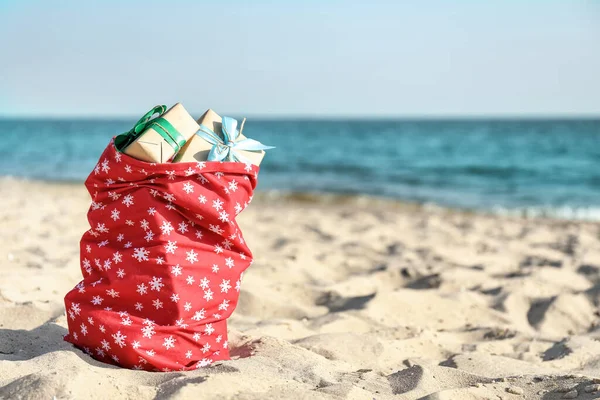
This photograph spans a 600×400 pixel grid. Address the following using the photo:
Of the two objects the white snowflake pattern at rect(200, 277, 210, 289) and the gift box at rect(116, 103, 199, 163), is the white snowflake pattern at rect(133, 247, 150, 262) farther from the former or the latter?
the gift box at rect(116, 103, 199, 163)

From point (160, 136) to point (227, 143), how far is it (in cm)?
27

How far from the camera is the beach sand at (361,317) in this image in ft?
7.54

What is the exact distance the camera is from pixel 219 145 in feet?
7.90

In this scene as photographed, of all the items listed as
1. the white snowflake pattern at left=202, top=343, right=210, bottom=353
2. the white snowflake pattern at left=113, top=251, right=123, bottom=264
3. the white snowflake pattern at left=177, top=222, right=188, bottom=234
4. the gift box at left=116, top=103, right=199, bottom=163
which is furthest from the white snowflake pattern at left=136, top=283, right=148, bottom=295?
the gift box at left=116, top=103, right=199, bottom=163

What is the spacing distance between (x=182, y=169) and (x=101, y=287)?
60cm

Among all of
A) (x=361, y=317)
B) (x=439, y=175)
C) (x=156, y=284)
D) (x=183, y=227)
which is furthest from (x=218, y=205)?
(x=439, y=175)

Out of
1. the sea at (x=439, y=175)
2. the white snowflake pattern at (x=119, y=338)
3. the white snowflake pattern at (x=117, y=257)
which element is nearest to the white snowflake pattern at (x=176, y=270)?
the white snowflake pattern at (x=117, y=257)

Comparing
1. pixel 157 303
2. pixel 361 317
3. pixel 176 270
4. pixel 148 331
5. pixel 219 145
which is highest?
pixel 219 145

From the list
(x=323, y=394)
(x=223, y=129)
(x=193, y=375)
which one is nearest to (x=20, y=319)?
(x=193, y=375)

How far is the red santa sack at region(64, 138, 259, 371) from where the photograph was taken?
91.0 inches

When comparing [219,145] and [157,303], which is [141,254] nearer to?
[157,303]

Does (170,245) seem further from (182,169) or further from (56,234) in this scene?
(56,234)

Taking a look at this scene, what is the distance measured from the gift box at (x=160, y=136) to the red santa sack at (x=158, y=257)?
0.04m

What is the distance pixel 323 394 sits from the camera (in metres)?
2.17
